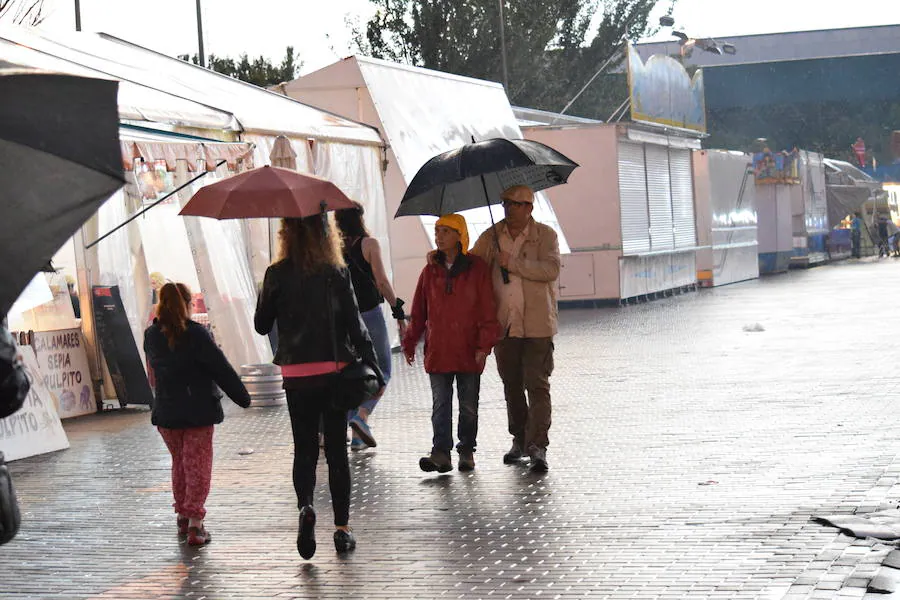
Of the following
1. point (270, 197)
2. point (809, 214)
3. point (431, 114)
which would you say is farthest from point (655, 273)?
point (270, 197)

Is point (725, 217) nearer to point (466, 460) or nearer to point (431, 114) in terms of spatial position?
point (431, 114)

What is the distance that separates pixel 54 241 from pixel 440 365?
4804 mm

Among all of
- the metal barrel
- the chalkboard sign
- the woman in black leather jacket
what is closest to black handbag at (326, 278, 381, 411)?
the woman in black leather jacket

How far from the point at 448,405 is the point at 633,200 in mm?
19095

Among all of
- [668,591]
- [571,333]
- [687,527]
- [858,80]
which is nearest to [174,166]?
[687,527]

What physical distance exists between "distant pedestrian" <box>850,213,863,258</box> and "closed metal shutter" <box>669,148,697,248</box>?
22145 mm

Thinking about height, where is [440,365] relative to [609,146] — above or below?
below

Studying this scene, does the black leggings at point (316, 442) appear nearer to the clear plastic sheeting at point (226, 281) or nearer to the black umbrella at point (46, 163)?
the black umbrella at point (46, 163)

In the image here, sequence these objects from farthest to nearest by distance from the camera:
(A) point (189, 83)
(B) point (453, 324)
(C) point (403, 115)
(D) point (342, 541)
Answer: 1. (C) point (403, 115)
2. (A) point (189, 83)
3. (B) point (453, 324)
4. (D) point (342, 541)

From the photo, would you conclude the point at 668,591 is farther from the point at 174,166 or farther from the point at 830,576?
the point at 174,166

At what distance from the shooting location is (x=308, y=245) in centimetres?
693

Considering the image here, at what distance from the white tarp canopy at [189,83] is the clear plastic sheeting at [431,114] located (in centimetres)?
191

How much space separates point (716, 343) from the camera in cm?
1770

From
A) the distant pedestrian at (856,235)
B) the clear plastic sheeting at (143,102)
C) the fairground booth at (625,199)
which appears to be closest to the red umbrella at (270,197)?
the clear plastic sheeting at (143,102)
